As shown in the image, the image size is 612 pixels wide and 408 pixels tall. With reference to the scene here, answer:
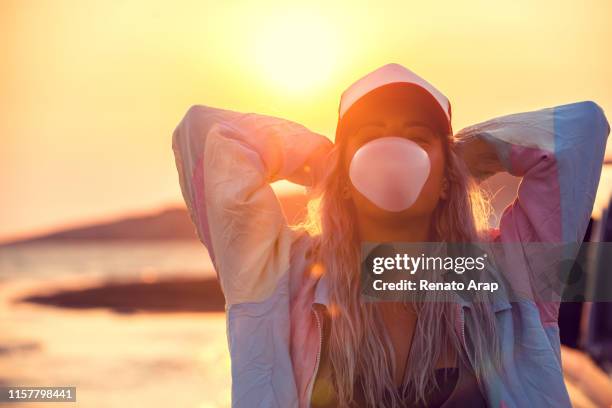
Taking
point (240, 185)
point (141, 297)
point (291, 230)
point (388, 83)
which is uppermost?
point (388, 83)

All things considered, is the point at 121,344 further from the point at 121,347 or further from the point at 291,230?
the point at 291,230

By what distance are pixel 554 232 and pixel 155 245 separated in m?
44.2

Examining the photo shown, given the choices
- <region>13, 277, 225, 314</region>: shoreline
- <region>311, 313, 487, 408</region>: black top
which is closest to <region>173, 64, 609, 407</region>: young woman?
<region>311, 313, 487, 408</region>: black top

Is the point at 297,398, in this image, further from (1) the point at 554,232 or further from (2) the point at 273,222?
(1) the point at 554,232

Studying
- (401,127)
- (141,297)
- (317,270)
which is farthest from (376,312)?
(141,297)

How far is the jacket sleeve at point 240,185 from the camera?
6.89 feet

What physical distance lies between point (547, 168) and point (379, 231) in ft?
1.68

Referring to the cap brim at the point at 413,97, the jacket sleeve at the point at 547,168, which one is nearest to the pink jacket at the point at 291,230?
the jacket sleeve at the point at 547,168

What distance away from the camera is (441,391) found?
6.73 ft

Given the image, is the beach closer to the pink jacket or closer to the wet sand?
the wet sand

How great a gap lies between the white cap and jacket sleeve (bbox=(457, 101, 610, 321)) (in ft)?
0.62

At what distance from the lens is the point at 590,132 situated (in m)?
2.28

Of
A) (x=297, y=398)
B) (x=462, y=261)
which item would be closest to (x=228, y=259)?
(x=297, y=398)

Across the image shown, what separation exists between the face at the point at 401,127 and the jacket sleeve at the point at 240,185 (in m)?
0.25
